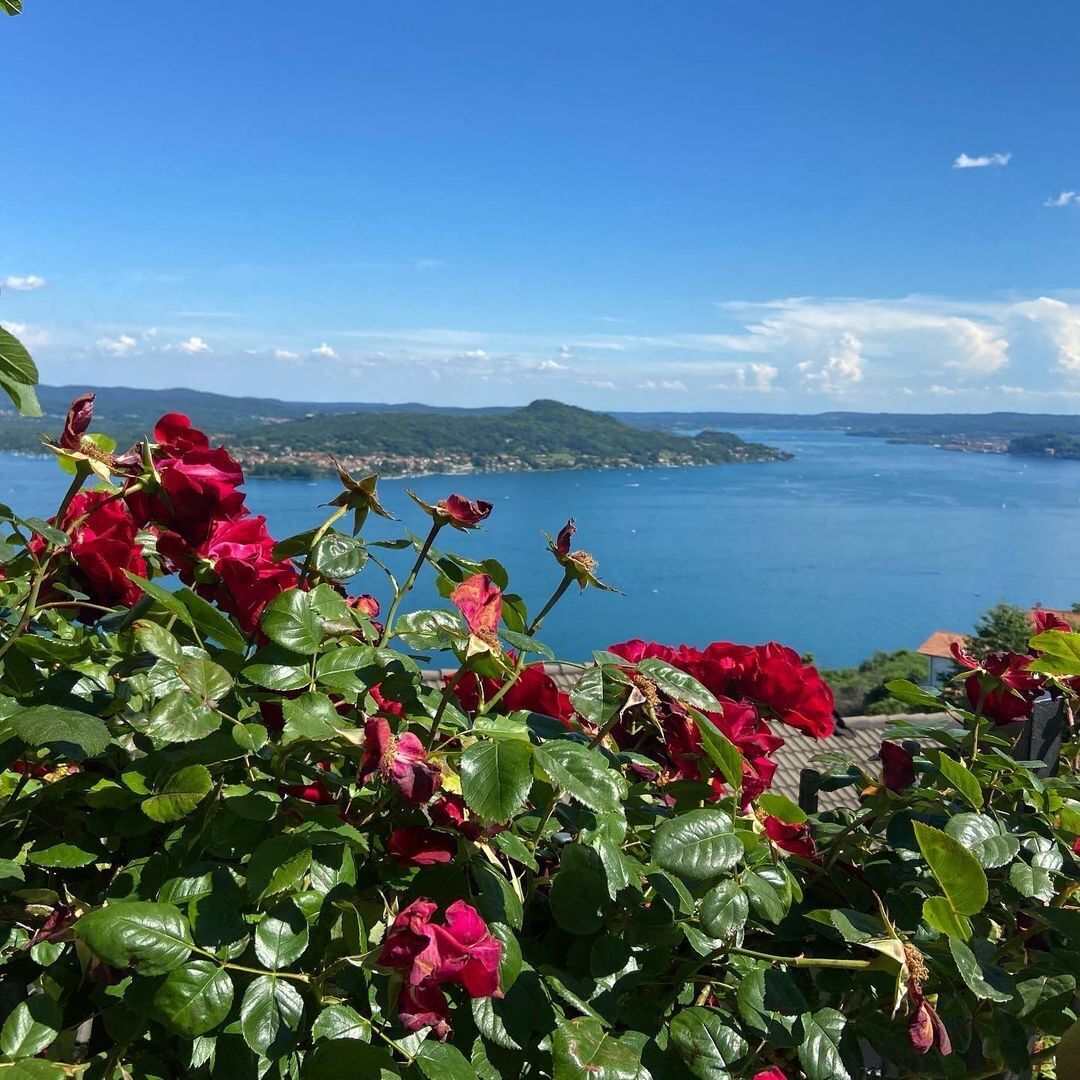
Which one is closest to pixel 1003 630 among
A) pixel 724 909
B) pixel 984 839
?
pixel 984 839

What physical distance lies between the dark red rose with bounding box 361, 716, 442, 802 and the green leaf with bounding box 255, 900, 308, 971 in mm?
96

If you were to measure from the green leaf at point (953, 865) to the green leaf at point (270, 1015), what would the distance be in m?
0.42

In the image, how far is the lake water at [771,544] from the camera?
3838 centimetres

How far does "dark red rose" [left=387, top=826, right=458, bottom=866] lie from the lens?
62 cm

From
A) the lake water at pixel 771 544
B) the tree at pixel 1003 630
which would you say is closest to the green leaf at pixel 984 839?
the tree at pixel 1003 630

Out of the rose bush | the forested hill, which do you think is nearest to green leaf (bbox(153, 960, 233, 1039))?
the rose bush

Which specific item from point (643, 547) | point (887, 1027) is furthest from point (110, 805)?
point (643, 547)

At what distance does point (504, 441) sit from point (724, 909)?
57519mm

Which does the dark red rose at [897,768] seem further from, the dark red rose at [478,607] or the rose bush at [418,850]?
the dark red rose at [478,607]

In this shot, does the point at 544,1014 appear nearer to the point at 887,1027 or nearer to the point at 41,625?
the point at 887,1027

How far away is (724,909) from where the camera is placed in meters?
0.58

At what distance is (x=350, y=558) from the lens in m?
0.72

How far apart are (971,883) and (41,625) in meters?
0.83

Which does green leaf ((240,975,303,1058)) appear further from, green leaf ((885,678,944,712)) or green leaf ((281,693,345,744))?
green leaf ((885,678,944,712))
